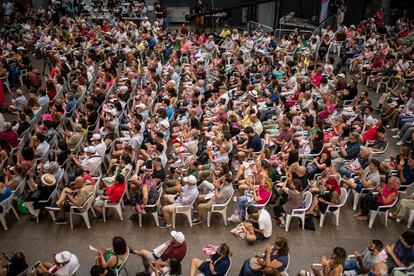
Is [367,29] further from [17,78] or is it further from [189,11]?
[17,78]

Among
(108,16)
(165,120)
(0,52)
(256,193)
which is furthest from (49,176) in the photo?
(108,16)

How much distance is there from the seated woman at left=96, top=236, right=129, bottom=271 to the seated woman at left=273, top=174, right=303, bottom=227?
267cm

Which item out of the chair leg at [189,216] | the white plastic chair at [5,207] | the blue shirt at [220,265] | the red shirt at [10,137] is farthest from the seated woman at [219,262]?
the red shirt at [10,137]

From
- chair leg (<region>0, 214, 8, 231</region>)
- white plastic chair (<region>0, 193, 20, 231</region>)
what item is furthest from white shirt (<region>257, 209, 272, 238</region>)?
chair leg (<region>0, 214, 8, 231</region>)

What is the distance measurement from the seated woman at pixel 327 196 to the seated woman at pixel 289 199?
0.35m

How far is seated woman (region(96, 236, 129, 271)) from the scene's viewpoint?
477cm

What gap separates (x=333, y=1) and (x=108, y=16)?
1064 cm

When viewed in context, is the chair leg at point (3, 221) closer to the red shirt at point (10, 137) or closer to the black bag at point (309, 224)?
the red shirt at point (10, 137)

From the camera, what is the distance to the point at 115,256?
4.82 m

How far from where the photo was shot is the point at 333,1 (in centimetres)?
1714

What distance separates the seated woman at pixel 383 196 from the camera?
574cm

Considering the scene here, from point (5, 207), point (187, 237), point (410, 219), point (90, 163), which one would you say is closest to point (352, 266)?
point (410, 219)

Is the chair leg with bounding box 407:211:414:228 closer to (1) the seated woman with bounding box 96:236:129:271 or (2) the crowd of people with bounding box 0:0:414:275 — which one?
(2) the crowd of people with bounding box 0:0:414:275

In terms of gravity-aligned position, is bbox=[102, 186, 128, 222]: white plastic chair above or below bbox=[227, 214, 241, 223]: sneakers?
above
